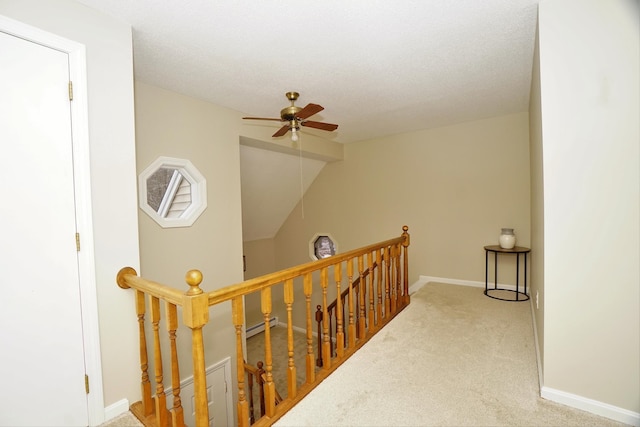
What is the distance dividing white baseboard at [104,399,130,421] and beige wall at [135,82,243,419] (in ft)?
4.13

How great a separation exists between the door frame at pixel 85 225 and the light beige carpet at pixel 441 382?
1.06 metres

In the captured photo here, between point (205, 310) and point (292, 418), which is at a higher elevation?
point (205, 310)

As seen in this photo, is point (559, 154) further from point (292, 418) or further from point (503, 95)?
point (292, 418)

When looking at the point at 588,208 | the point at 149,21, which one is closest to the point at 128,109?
the point at 149,21

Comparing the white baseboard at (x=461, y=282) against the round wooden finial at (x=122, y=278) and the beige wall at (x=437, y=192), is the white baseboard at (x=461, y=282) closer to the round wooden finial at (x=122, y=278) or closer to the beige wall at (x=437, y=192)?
the beige wall at (x=437, y=192)

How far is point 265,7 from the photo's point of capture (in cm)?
173

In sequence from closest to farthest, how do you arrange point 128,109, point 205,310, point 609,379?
1. point 205,310
2. point 609,379
3. point 128,109

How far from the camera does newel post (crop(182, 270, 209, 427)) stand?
49.9 inches

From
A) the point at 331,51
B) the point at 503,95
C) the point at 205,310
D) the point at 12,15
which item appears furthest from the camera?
the point at 503,95

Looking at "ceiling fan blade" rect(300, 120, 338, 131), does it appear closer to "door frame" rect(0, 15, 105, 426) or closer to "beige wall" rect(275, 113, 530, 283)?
"door frame" rect(0, 15, 105, 426)

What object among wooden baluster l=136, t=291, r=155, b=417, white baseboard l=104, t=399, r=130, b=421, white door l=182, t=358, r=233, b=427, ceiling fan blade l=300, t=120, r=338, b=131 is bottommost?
white door l=182, t=358, r=233, b=427

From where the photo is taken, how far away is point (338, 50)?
2.20 m

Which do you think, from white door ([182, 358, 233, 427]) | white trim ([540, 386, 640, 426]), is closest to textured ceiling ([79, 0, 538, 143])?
white trim ([540, 386, 640, 426])

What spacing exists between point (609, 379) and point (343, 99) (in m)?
2.94
